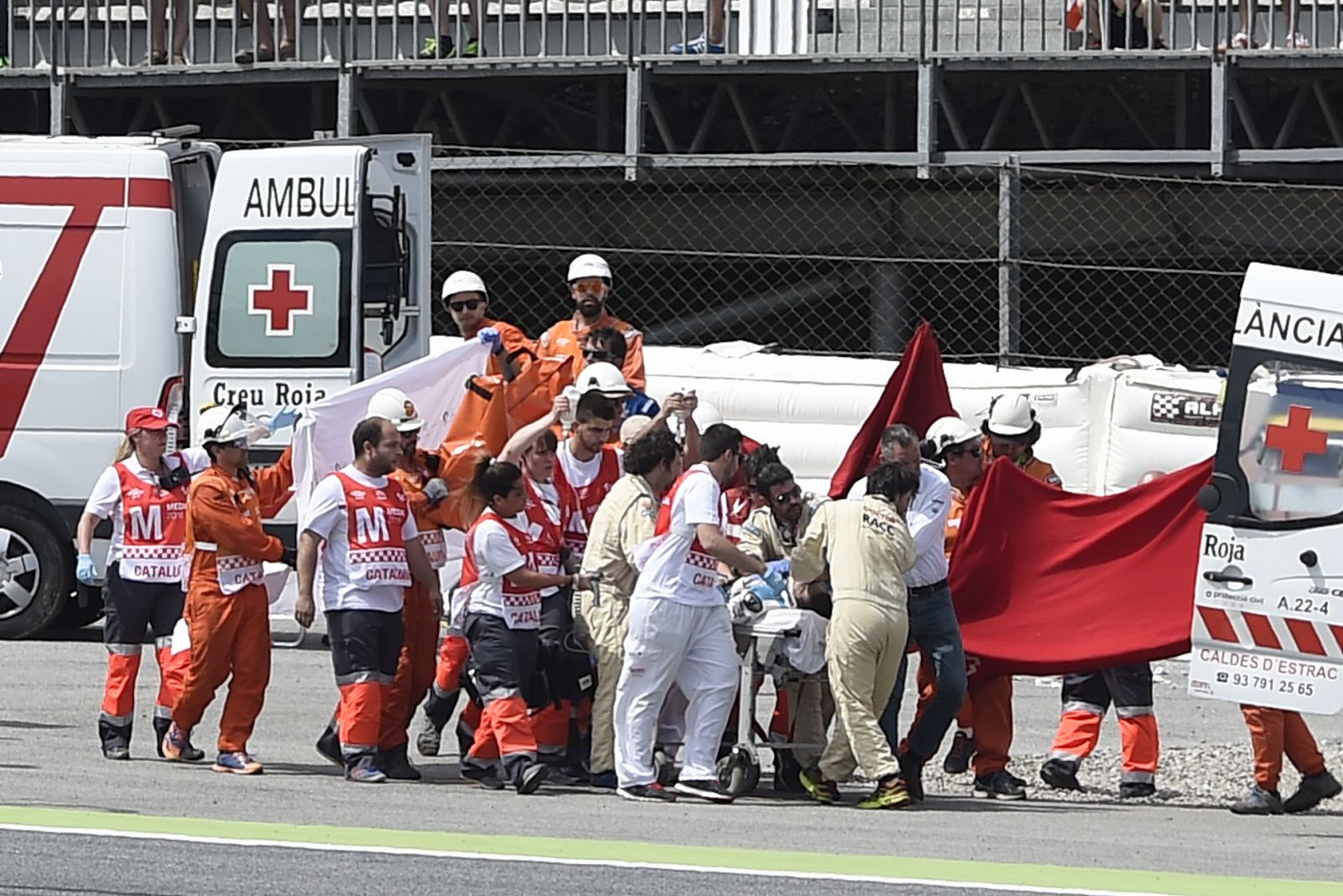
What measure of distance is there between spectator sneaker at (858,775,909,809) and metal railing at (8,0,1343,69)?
9163 millimetres

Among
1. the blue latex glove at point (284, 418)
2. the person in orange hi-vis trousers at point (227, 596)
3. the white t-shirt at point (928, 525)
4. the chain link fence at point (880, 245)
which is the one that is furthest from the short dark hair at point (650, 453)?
the chain link fence at point (880, 245)

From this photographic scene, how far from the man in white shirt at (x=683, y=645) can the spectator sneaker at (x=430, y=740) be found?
159cm

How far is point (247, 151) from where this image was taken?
14.7 meters

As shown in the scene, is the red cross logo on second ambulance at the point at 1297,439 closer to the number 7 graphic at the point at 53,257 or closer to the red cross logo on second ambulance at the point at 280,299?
the red cross logo on second ambulance at the point at 280,299

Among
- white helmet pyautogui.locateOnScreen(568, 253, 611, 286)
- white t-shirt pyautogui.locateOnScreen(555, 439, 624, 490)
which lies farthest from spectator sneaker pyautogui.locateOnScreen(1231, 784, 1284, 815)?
white helmet pyautogui.locateOnScreen(568, 253, 611, 286)

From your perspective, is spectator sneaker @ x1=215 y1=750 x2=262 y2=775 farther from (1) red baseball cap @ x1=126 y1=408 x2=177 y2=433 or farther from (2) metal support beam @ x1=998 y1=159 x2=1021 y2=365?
(2) metal support beam @ x1=998 y1=159 x2=1021 y2=365

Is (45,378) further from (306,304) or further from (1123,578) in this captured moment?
(1123,578)

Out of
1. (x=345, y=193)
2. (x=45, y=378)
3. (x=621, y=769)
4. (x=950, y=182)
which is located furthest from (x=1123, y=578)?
(x=950, y=182)

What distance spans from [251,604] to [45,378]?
4105 mm

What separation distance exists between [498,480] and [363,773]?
4.50ft

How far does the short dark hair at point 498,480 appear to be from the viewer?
10836 millimetres

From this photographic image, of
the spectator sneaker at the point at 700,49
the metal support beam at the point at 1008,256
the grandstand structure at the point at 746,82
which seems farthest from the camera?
the spectator sneaker at the point at 700,49

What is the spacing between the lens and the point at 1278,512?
10.3 meters

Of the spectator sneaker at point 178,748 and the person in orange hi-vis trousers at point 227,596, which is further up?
the person in orange hi-vis trousers at point 227,596
